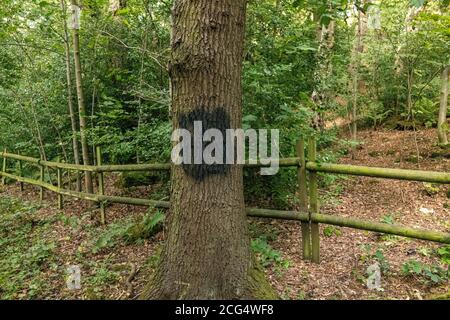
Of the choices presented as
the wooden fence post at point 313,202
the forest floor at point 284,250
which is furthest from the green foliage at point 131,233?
the wooden fence post at point 313,202

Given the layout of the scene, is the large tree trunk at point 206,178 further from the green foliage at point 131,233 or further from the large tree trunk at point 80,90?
the large tree trunk at point 80,90

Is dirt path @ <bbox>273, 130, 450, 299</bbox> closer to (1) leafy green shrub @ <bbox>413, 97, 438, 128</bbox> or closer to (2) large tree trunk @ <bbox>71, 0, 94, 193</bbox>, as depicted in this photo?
(1) leafy green shrub @ <bbox>413, 97, 438, 128</bbox>

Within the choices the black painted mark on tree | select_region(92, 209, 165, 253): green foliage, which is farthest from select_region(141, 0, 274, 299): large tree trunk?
select_region(92, 209, 165, 253): green foliage

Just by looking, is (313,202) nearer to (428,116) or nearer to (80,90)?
(80,90)

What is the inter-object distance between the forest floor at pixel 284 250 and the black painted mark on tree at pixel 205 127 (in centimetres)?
145

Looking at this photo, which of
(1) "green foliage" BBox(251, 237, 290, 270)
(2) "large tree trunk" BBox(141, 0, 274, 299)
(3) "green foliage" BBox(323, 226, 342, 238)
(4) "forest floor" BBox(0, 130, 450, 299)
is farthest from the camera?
(3) "green foliage" BBox(323, 226, 342, 238)

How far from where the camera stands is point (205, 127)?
111 inches

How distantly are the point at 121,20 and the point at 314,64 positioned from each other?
388 cm

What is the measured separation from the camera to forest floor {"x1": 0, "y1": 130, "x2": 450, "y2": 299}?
3.50 meters

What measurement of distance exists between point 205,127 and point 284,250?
2.16 metres

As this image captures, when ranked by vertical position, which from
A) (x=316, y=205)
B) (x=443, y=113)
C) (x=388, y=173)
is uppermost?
(x=443, y=113)

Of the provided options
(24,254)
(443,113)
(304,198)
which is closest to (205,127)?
(304,198)

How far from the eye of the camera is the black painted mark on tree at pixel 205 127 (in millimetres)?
2809

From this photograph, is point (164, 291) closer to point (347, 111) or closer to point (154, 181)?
point (154, 181)
